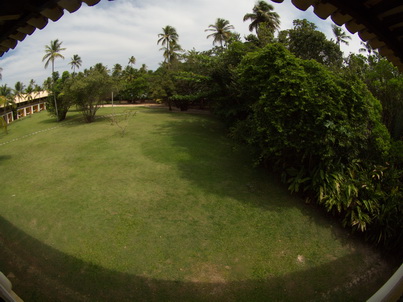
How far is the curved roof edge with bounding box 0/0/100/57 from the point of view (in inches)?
85.8

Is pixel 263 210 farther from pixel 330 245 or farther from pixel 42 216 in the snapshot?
pixel 42 216

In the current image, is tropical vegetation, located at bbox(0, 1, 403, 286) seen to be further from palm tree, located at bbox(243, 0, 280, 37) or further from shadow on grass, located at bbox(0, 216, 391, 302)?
palm tree, located at bbox(243, 0, 280, 37)

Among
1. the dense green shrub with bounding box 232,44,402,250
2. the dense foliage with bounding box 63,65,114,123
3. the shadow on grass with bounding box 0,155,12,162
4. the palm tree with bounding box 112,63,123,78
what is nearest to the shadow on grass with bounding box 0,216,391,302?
the dense green shrub with bounding box 232,44,402,250

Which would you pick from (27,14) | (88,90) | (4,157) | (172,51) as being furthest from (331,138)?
(172,51)

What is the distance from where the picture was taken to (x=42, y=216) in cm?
892

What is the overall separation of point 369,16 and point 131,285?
6.77 metres

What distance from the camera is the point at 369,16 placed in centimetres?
242

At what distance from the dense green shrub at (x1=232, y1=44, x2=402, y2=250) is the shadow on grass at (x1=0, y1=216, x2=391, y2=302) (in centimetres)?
→ 227

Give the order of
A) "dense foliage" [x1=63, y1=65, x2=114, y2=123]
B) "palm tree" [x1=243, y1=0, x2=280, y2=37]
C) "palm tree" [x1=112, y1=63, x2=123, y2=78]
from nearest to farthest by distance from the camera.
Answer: "dense foliage" [x1=63, y1=65, x2=114, y2=123]
"palm tree" [x1=243, y1=0, x2=280, y2=37]
"palm tree" [x1=112, y1=63, x2=123, y2=78]

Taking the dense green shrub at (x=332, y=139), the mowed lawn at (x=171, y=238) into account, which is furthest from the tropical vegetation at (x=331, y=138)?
the mowed lawn at (x=171, y=238)

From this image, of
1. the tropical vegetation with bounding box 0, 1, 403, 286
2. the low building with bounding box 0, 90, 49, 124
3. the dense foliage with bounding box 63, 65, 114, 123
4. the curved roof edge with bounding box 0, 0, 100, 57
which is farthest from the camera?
the low building with bounding box 0, 90, 49, 124

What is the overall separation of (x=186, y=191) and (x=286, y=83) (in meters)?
5.66

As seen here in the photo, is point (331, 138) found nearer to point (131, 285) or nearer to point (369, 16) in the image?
point (369, 16)

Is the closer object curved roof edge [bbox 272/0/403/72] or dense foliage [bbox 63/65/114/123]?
curved roof edge [bbox 272/0/403/72]
